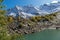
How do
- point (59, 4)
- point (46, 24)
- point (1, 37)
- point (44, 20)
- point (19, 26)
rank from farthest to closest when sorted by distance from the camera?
1. point (59, 4)
2. point (44, 20)
3. point (46, 24)
4. point (19, 26)
5. point (1, 37)

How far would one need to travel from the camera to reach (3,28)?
8.98m

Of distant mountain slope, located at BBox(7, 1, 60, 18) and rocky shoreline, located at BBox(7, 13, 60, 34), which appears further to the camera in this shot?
distant mountain slope, located at BBox(7, 1, 60, 18)

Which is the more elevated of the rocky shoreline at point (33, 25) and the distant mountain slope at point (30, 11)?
the rocky shoreline at point (33, 25)

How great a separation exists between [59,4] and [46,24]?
349ft

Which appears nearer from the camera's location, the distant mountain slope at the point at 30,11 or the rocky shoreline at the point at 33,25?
the rocky shoreline at the point at 33,25

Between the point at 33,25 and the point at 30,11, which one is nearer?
the point at 33,25

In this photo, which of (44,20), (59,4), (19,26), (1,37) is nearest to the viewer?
(1,37)

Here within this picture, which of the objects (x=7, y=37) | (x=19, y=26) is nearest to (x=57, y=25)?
(x=19, y=26)

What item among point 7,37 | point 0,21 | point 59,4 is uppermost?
point 0,21

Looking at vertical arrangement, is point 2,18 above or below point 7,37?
above

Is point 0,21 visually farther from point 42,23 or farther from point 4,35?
point 42,23

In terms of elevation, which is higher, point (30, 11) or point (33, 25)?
point (33, 25)

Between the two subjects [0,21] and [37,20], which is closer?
[0,21]

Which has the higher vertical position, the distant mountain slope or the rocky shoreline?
the rocky shoreline
